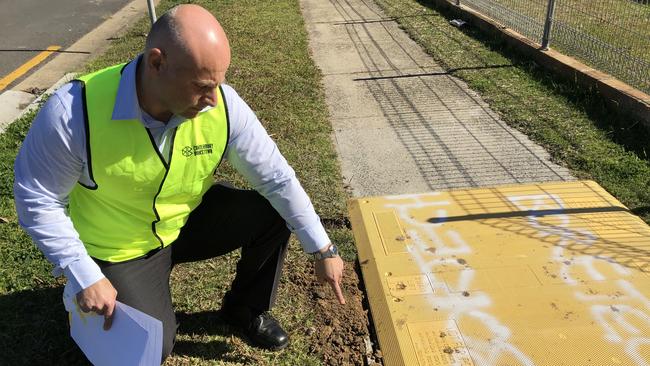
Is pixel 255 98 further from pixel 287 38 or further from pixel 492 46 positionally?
pixel 492 46

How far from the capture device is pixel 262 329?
2578 mm

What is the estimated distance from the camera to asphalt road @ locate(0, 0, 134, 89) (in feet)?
25.0

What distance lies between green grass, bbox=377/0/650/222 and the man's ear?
116 inches

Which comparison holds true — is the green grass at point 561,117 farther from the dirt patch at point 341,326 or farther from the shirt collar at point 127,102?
the shirt collar at point 127,102

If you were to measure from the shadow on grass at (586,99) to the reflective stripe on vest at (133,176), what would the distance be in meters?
3.41

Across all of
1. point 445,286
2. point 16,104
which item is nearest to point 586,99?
→ point 445,286

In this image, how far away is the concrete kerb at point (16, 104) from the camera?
5.16 m

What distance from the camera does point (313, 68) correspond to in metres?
6.55

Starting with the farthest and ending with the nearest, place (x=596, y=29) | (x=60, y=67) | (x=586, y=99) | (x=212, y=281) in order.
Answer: (x=60, y=67) → (x=596, y=29) → (x=586, y=99) → (x=212, y=281)

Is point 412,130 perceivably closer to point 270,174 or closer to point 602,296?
point 602,296

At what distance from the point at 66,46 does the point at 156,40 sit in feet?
23.5

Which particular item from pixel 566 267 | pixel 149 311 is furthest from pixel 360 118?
pixel 149 311

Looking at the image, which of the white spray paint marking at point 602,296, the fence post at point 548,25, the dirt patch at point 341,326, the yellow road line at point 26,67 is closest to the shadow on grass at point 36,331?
the dirt patch at point 341,326

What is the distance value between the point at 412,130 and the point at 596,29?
321cm
